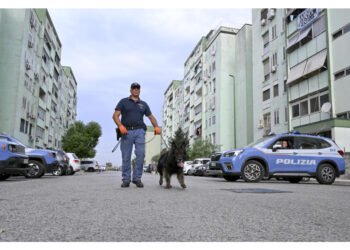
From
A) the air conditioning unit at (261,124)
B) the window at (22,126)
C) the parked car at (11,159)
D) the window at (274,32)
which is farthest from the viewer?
the window at (22,126)

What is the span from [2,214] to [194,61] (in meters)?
58.5

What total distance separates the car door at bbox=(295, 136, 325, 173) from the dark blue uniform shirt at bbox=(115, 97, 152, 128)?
7.30 metres

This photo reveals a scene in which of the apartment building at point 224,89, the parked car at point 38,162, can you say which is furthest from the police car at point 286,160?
the apartment building at point 224,89

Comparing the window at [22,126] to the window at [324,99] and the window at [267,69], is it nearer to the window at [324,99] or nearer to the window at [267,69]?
the window at [267,69]

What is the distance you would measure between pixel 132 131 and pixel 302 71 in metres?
22.7

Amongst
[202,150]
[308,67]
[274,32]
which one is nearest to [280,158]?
[308,67]

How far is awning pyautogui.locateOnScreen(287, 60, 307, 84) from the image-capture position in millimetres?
26609

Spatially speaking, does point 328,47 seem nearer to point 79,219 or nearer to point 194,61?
point 79,219

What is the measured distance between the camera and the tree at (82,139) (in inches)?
2034

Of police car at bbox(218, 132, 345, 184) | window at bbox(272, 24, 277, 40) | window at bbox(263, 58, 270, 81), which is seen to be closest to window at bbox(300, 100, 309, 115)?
window at bbox(263, 58, 270, 81)

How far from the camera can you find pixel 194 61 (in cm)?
6016

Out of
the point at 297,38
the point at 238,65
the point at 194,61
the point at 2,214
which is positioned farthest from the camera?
the point at 194,61
